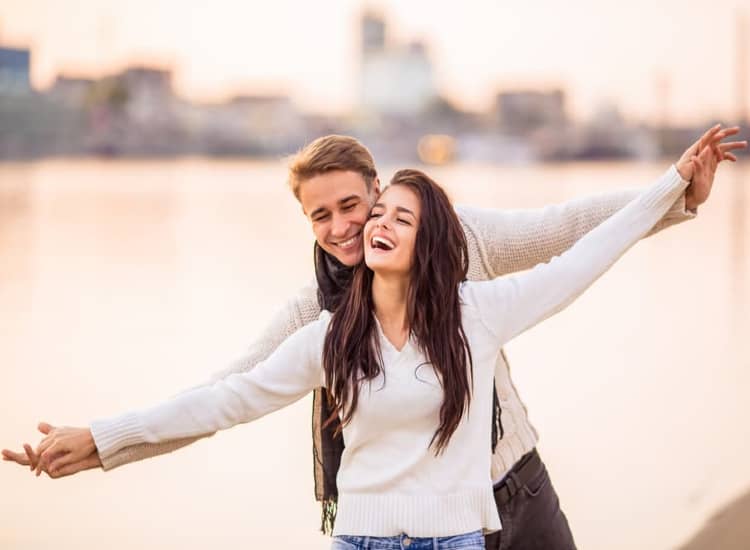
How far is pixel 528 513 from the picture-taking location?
3047 mm

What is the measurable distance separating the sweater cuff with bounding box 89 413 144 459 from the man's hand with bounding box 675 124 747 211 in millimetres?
1437

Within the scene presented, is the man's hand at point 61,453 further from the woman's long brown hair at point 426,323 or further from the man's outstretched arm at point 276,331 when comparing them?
the woman's long brown hair at point 426,323

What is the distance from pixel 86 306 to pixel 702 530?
8.40m

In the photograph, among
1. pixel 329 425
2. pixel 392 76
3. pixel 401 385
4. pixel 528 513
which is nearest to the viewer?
pixel 401 385

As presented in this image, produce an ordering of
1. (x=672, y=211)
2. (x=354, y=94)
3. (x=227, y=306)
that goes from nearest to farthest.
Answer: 1. (x=672, y=211)
2. (x=227, y=306)
3. (x=354, y=94)

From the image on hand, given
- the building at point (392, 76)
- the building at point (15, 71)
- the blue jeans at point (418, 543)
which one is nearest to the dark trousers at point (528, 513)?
the blue jeans at point (418, 543)

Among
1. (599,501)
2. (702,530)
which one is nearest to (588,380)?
(599,501)

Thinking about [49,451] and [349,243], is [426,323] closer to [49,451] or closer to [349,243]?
[349,243]

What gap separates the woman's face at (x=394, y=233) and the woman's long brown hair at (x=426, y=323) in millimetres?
16

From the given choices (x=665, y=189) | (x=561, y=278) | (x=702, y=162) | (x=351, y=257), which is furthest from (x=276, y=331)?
(x=702, y=162)

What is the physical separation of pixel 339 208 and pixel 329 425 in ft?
1.76

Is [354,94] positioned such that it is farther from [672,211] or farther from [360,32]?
[672,211]

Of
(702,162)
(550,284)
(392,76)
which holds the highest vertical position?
(392,76)

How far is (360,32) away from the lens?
501 feet
